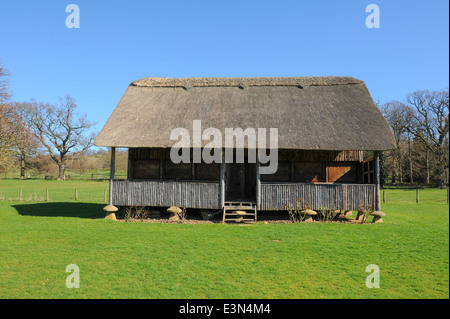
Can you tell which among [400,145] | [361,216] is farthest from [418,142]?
[361,216]

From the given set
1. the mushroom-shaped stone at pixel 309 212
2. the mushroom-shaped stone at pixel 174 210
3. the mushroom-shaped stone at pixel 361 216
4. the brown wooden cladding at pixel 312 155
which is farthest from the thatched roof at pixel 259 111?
the mushroom-shaped stone at pixel 361 216

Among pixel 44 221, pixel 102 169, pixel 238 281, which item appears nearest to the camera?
pixel 238 281

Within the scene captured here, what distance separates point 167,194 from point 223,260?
23.7ft

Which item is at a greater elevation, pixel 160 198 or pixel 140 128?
pixel 140 128

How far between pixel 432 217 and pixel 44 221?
Answer: 64.1 feet

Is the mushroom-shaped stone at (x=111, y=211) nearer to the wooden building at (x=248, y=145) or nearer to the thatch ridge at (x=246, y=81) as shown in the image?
the wooden building at (x=248, y=145)

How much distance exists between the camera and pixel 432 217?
15406 mm

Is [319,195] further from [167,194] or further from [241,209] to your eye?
[167,194]

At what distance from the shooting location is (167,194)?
14336 mm

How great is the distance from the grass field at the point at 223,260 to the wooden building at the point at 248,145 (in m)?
1.84

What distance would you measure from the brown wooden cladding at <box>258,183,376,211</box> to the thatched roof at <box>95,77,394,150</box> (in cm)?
198

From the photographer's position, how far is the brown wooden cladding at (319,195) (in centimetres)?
1366
